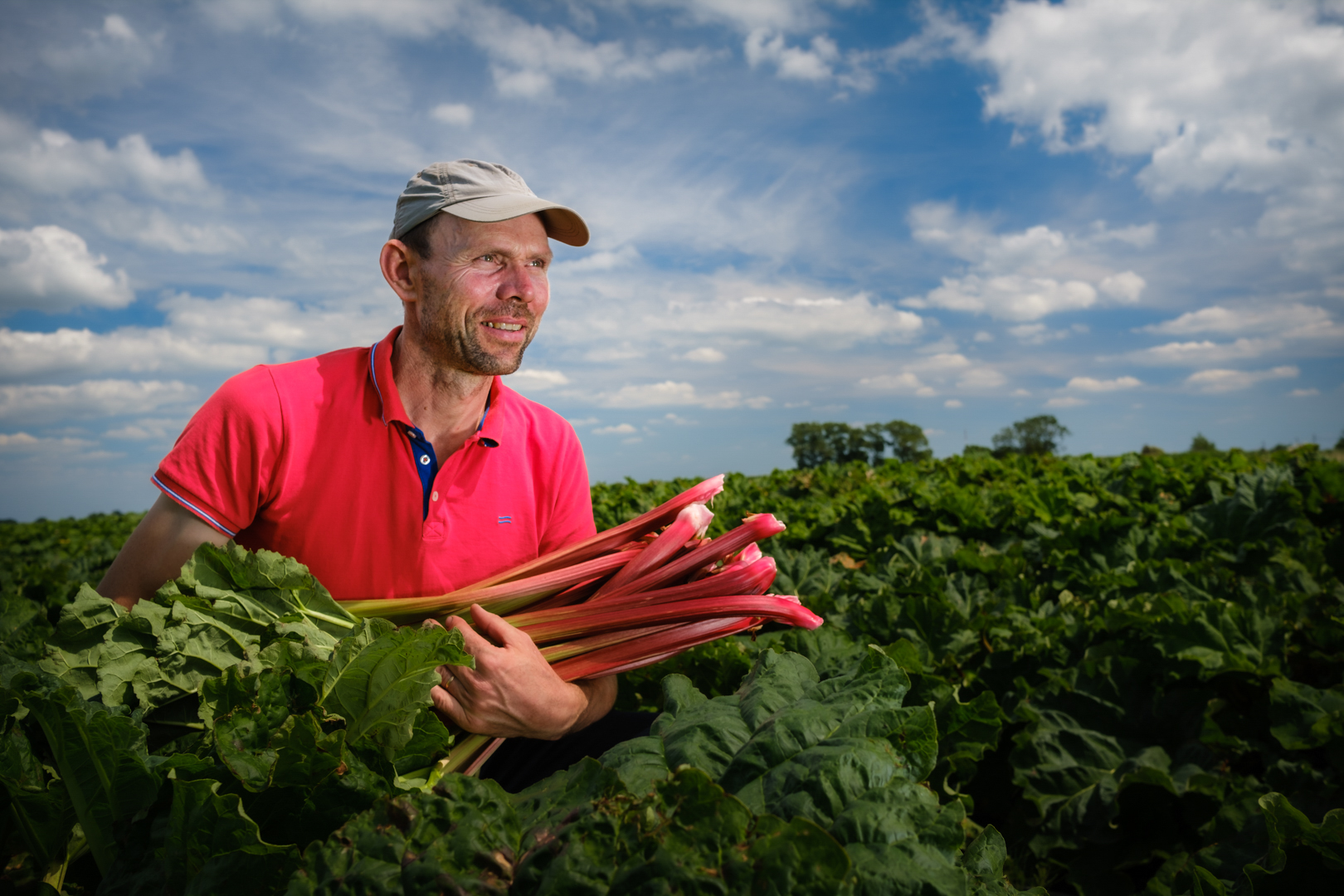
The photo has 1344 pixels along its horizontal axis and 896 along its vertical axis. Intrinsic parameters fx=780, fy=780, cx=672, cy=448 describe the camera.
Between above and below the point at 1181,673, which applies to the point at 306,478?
above

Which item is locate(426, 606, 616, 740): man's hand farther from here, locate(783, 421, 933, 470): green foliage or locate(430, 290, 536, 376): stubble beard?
locate(783, 421, 933, 470): green foliage

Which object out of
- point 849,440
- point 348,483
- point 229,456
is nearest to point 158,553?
point 229,456

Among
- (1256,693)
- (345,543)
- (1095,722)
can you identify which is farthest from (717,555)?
(1256,693)

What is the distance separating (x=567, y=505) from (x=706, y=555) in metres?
0.77

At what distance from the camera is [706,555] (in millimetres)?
2822

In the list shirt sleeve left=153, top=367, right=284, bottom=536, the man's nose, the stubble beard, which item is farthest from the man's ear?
shirt sleeve left=153, top=367, right=284, bottom=536

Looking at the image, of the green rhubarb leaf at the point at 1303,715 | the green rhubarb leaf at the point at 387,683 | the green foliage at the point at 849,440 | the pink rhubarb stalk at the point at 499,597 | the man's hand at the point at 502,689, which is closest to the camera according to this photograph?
the green rhubarb leaf at the point at 387,683

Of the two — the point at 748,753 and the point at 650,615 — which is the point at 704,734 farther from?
the point at 650,615

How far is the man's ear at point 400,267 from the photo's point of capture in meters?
3.09

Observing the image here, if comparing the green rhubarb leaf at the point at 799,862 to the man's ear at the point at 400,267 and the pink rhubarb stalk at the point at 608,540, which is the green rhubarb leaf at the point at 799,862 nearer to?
the pink rhubarb stalk at the point at 608,540

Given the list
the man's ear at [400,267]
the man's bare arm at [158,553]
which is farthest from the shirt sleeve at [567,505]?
the man's bare arm at [158,553]

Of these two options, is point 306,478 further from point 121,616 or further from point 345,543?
point 121,616

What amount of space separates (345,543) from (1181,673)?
388 cm

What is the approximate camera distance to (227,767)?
150 cm
